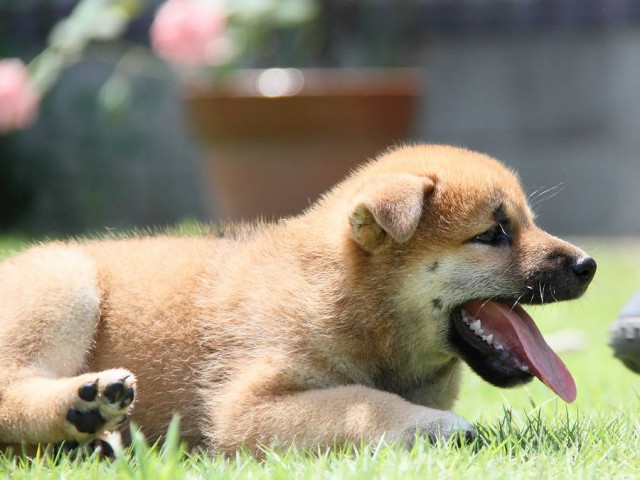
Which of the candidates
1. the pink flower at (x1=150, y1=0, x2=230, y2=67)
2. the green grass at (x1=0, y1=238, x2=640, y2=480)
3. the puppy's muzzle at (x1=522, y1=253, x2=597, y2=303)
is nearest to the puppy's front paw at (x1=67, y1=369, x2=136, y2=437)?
the green grass at (x1=0, y1=238, x2=640, y2=480)

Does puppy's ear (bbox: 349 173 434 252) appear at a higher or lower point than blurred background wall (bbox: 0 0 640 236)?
higher

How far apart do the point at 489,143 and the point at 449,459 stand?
26.8 ft

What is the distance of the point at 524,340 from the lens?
11.5 ft

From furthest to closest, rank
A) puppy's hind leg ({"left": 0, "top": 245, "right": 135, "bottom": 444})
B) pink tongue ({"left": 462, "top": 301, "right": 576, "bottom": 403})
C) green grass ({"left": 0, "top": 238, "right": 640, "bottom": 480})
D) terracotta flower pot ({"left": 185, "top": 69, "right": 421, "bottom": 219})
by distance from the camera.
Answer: terracotta flower pot ({"left": 185, "top": 69, "right": 421, "bottom": 219}), pink tongue ({"left": 462, "top": 301, "right": 576, "bottom": 403}), puppy's hind leg ({"left": 0, "top": 245, "right": 135, "bottom": 444}), green grass ({"left": 0, "top": 238, "right": 640, "bottom": 480})

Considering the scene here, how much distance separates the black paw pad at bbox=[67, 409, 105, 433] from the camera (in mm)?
3180

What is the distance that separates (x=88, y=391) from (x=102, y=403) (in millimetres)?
54

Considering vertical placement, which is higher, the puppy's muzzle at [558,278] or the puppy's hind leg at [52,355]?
the puppy's muzzle at [558,278]

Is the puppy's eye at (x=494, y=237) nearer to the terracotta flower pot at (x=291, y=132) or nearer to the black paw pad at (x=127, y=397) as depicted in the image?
the black paw pad at (x=127, y=397)

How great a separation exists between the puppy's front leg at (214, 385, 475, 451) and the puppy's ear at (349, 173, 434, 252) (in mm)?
490

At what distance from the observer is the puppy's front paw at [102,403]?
3.13 m

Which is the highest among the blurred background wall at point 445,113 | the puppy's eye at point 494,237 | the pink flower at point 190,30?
the pink flower at point 190,30

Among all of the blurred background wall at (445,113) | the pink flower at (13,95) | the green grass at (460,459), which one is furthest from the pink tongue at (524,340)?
the blurred background wall at (445,113)

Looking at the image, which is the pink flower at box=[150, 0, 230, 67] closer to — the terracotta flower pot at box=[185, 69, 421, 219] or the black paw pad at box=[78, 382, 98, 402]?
the terracotta flower pot at box=[185, 69, 421, 219]

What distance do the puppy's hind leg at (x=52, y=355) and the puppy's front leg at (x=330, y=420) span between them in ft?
1.20
